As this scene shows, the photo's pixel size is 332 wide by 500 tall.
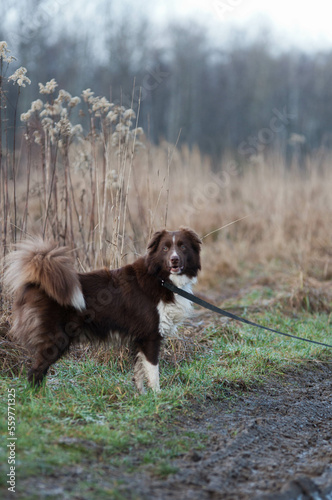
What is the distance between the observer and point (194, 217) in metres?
10.7

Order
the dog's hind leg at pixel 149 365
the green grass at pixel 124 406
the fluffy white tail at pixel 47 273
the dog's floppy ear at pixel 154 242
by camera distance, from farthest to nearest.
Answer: the dog's floppy ear at pixel 154 242 → the dog's hind leg at pixel 149 365 → the fluffy white tail at pixel 47 273 → the green grass at pixel 124 406

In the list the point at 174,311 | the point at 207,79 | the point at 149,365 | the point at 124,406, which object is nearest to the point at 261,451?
the point at 124,406

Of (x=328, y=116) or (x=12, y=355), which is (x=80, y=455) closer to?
(x=12, y=355)

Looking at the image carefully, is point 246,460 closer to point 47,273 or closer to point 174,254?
point 174,254

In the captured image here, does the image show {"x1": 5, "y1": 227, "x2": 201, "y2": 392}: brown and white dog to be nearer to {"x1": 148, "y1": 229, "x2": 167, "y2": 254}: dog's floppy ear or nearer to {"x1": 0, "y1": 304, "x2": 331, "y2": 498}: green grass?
{"x1": 148, "y1": 229, "x2": 167, "y2": 254}: dog's floppy ear

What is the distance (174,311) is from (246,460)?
1.31 m

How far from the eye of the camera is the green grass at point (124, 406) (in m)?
2.84

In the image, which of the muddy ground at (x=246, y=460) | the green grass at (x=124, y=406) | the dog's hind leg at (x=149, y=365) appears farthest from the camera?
the dog's hind leg at (x=149, y=365)

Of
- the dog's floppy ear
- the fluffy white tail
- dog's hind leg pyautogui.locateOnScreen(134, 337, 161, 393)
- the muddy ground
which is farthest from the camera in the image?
the dog's floppy ear

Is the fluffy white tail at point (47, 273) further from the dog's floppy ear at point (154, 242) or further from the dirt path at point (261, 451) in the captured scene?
the dirt path at point (261, 451)

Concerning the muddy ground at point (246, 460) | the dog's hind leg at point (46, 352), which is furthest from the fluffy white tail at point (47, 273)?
the muddy ground at point (246, 460)

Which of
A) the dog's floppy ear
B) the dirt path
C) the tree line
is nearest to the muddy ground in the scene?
the dirt path

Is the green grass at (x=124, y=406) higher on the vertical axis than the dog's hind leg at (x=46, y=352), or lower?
lower

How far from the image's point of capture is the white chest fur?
13.2 ft
